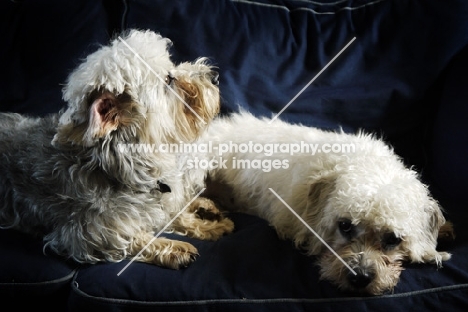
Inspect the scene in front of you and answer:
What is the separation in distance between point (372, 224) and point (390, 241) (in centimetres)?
10

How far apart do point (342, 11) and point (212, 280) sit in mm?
1576

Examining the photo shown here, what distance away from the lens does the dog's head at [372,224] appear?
1.46 metres

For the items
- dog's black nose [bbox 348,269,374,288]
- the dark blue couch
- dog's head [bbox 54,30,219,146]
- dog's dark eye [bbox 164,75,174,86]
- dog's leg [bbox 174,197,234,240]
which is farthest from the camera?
the dark blue couch

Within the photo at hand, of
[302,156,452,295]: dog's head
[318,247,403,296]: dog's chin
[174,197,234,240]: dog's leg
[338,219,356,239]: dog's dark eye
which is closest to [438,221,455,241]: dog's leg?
[302,156,452,295]: dog's head

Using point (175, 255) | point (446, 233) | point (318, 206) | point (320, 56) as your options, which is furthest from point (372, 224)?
point (320, 56)

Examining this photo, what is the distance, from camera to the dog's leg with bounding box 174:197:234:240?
6.17 ft

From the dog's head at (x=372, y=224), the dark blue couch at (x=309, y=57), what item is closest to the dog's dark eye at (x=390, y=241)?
the dog's head at (x=372, y=224)

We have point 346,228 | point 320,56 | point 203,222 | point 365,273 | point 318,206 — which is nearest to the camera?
point 365,273

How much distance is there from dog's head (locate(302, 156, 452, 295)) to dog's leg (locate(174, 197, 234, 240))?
16.1 inches

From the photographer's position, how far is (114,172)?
1663 mm

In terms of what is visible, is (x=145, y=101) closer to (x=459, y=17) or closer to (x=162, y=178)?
(x=162, y=178)

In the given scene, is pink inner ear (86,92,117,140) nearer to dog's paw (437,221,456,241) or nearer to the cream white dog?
the cream white dog

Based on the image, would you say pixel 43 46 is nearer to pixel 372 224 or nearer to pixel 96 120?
pixel 96 120

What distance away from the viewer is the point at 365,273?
1.43 meters
